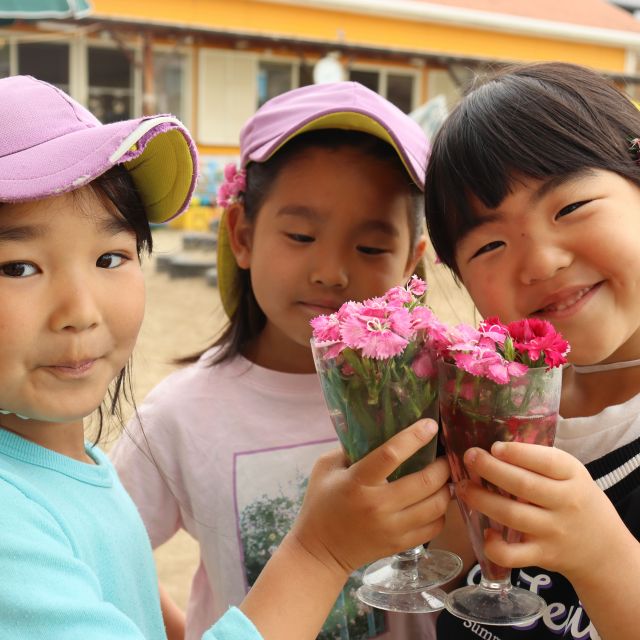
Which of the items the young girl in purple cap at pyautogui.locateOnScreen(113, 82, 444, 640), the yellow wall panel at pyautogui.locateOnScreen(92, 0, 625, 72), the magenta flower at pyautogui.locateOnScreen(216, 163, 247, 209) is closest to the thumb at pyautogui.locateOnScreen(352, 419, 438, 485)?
the young girl in purple cap at pyautogui.locateOnScreen(113, 82, 444, 640)

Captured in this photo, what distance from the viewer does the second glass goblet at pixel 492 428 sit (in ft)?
3.99

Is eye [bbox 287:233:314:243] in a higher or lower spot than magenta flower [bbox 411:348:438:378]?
lower

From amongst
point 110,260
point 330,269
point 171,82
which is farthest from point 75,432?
point 171,82

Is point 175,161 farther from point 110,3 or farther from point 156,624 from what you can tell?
point 110,3

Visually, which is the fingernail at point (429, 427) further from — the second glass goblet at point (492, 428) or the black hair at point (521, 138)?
the black hair at point (521, 138)

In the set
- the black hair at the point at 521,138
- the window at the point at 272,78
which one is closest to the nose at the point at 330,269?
the black hair at the point at 521,138

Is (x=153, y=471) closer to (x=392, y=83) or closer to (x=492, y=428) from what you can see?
(x=492, y=428)

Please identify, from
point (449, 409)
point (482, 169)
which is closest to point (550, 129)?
point (482, 169)

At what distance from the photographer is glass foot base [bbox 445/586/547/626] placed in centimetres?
128

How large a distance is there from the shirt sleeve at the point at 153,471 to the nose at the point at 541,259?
1.00 meters

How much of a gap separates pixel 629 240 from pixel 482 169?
31 centimetres

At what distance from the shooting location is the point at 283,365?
7.07 ft

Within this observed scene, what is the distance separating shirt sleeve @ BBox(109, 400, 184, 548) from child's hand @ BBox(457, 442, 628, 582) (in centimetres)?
99

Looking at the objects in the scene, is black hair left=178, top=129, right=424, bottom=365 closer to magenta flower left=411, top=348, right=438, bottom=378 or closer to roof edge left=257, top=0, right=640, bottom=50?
magenta flower left=411, top=348, right=438, bottom=378
